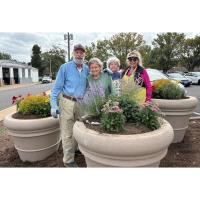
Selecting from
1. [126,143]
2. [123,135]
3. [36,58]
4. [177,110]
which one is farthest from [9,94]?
[36,58]

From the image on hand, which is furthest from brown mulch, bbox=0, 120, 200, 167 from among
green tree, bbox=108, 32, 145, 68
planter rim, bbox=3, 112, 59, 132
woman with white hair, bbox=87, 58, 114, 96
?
green tree, bbox=108, 32, 145, 68

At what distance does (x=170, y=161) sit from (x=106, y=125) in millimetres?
1755

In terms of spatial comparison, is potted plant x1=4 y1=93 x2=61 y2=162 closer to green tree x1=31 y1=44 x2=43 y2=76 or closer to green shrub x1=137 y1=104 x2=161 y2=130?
green shrub x1=137 y1=104 x2=161 y2=130

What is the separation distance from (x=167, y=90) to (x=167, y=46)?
100.0ft

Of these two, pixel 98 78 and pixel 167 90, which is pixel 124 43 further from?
pixel 98 78

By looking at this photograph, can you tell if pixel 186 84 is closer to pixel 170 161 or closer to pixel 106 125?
pixel 170 161

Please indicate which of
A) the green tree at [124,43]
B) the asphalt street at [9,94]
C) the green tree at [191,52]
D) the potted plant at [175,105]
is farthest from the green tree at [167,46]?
the potted plant at [175,105]

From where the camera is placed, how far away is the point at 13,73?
44.1 meters

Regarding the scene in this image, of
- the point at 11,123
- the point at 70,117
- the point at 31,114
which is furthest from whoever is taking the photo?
the point at 31,114

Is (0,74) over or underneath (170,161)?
underneath

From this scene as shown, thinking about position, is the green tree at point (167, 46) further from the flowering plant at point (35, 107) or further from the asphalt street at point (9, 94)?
the flowering plant at point (35, 107)

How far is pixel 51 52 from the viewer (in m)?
73.0

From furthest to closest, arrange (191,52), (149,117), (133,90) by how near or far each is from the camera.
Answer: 1. (191,52)
2. (133,90)
3. (149,117)

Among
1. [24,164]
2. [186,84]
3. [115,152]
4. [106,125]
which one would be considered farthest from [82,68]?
[186,84]
